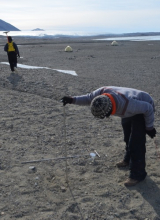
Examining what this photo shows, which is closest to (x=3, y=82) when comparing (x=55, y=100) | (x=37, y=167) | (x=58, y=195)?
(x=55, y=100)

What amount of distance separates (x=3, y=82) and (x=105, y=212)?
29.2 feet

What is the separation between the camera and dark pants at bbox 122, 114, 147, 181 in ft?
14.2

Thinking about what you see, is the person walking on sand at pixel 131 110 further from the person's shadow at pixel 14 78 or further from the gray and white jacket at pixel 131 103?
the person's shadow at pixel 14 78

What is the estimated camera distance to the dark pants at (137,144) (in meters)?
4.33

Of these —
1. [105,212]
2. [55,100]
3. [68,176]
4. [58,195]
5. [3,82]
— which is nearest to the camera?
[105,212]

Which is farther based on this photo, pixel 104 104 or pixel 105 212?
pixel 105 212

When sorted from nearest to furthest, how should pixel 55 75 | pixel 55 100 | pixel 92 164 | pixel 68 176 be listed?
1. pixel 68 176
2. pixel 92 164
3. pixel 55 100
4. pixel 55 75

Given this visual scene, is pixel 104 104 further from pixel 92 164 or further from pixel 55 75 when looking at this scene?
pixel 55 75

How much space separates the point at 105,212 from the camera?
4.02 metres

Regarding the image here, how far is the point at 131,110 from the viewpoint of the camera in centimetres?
400

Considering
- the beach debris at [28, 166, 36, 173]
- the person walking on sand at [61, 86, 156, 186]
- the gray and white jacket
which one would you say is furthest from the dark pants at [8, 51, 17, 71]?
the gray and white jacket

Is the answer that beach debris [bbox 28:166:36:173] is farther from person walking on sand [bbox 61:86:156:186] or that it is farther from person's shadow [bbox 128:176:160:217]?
person's shadow [bbox 128:176:160:217]

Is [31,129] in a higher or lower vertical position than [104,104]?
lower

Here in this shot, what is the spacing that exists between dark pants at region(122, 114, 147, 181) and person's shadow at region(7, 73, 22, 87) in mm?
7828
